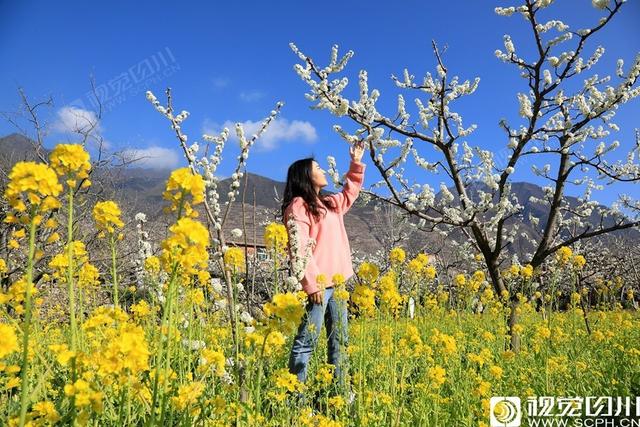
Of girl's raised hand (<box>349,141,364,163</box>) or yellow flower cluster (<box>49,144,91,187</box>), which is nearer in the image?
yellow flower cluster (<box>49,144,91,187</box>)

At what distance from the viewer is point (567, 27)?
439 centimetres

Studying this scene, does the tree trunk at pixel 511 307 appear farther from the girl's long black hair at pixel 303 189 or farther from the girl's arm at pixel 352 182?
the girl's long black hair at pixel 303 189

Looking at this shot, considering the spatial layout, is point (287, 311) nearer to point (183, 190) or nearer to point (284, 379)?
point (183, 190)

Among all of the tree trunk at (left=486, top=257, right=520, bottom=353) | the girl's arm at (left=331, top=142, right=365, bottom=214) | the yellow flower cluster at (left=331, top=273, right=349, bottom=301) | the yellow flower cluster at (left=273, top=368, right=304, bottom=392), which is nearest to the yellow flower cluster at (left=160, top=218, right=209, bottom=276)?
the yellow flower cluster at (left=273, top=368, right=304, bottom=392)

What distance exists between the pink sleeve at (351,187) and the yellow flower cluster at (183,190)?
2.57 meters

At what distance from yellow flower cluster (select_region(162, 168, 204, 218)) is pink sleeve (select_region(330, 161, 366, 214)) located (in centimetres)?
257

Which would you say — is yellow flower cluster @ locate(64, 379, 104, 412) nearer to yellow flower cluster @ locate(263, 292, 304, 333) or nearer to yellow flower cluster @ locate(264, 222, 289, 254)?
yellow flower cluster @ locate(263, 292, 304, 333)

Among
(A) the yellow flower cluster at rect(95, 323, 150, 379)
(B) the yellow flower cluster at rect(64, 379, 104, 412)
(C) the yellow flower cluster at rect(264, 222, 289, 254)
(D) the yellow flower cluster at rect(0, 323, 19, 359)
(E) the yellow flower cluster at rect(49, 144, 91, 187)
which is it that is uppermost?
(E) the yellow flower cluster at rect(49, 144, 91, 187)

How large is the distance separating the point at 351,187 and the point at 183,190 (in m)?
2.75

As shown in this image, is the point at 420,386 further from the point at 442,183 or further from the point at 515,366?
the point at 442,183

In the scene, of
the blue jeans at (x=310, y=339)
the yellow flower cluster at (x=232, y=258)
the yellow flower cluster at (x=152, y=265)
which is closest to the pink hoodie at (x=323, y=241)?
the blue jeans at (x=310, y=339)

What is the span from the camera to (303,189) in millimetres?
3877

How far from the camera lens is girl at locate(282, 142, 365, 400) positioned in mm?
3373

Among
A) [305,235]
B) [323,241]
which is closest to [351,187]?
[323,241]
